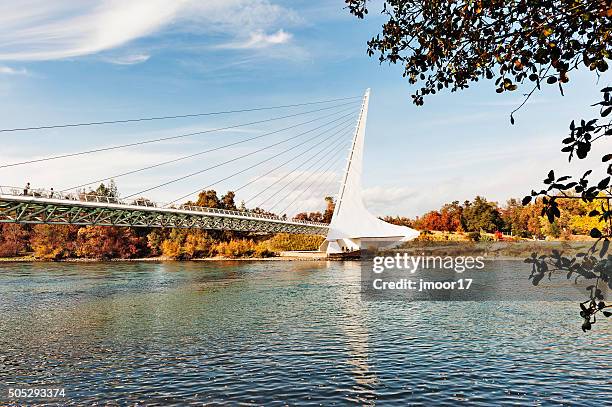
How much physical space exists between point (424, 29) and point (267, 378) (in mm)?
9860

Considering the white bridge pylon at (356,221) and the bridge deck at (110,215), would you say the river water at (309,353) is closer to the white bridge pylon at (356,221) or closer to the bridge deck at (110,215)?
the bridge deck at (110,215)

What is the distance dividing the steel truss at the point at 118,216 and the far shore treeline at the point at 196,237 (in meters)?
18.4

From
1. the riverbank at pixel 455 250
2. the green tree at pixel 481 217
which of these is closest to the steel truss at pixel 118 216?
the riverbank at pixel 455 250

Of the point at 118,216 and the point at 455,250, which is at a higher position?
the point at 118,216

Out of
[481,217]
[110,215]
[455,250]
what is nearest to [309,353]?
[110,215]

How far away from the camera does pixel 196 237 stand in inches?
3693

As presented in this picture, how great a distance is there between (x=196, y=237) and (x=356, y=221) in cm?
3327

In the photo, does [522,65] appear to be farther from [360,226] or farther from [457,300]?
[360,226]

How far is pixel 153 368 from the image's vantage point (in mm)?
13812

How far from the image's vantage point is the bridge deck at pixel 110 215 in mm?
40175

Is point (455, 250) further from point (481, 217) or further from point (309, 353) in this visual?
point (309, 353)

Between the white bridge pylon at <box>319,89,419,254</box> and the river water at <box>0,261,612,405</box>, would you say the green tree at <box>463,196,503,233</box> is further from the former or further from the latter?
the river water at <box>0,261,612,405</box>

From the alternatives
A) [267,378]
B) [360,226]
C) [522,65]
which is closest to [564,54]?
[522,65]

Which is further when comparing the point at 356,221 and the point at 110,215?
the point at 356,221
